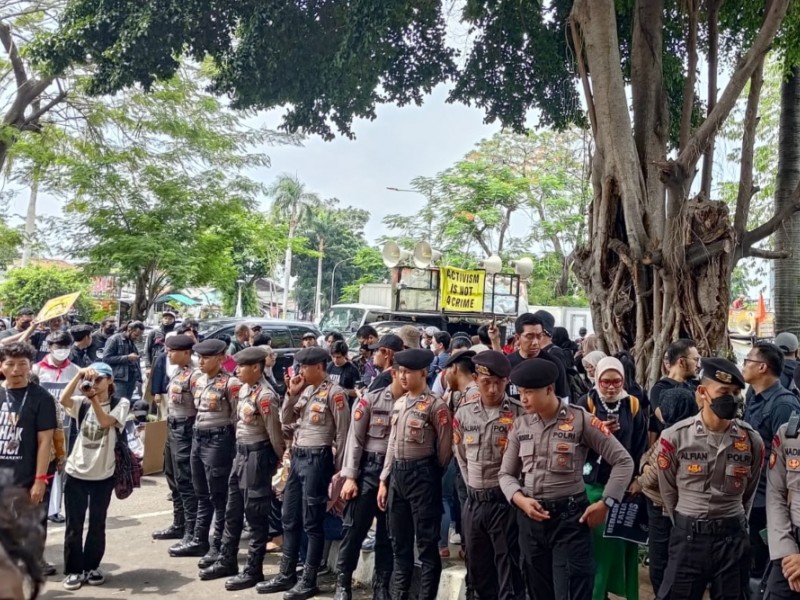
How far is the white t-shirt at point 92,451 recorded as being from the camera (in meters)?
4.88

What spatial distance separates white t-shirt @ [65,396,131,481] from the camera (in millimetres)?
4879

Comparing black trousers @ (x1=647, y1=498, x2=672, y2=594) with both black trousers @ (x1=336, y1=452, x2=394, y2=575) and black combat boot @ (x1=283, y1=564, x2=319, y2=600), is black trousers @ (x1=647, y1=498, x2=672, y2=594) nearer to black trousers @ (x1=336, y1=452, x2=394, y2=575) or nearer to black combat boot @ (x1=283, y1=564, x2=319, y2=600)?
black trousers @ (x1=336, y1=452, x2=394, y2=575)

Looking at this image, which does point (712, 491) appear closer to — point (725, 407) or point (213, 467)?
point (725, 407)

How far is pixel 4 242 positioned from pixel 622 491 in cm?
1679

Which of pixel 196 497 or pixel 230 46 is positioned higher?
pixel 230 46

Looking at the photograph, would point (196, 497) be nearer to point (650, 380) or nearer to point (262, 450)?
point (262, 450)

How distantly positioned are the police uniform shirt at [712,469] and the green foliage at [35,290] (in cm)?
2012

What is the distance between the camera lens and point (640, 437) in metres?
4.43

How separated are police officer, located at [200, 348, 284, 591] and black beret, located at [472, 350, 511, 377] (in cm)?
Result: 181

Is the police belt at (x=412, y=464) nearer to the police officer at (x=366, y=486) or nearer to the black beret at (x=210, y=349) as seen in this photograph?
the police officer at (x=366, y=486)

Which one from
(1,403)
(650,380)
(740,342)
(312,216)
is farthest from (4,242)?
(312,216)

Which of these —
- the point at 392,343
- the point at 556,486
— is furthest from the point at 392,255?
the point at 556,486

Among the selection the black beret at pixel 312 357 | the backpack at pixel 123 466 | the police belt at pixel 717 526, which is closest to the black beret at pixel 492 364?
the police belt at pixel 717 526

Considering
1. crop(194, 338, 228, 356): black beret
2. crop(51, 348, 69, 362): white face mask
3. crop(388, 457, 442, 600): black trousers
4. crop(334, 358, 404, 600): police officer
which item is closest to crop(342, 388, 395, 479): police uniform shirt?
crop(334, 358, 404, 600): police officer
